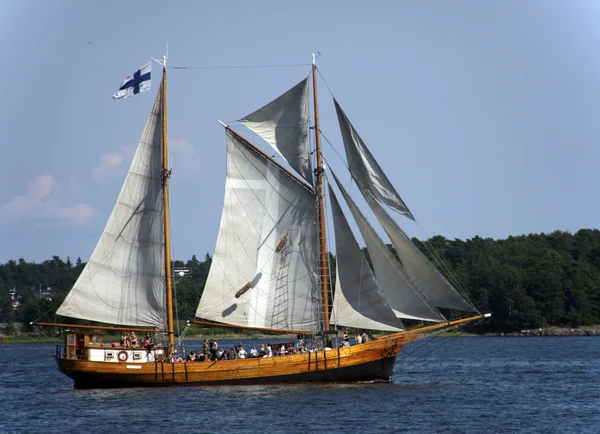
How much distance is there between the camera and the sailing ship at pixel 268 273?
55344 mm

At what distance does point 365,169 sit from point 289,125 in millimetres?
5800

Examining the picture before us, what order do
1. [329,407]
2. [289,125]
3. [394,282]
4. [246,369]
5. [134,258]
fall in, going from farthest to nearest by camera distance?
[289,125], [134,258], [246,369], [394,282], [329,407]

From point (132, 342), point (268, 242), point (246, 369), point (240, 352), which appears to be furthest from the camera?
point (268, 242)

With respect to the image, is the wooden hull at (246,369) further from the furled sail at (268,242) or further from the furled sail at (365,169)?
the furled sail at (365,169)

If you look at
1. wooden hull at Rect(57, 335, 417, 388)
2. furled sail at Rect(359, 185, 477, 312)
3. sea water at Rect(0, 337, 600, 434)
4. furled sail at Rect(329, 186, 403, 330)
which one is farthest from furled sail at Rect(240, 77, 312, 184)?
sea water at Rect(0, 337, 600, 434)

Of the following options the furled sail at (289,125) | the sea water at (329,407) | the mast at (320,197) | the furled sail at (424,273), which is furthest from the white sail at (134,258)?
the furled sail at (424,273)

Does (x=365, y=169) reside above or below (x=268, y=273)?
above

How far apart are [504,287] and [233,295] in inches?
3895

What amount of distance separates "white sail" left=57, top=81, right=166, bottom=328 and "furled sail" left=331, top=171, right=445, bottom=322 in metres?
11.4

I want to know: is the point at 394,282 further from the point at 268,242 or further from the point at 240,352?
the point at 240,352

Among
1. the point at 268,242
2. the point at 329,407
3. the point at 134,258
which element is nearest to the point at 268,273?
the point at 268,242

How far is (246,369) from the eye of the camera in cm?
5606

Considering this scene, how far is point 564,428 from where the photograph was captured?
4378cm

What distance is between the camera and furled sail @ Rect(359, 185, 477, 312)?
175ft
